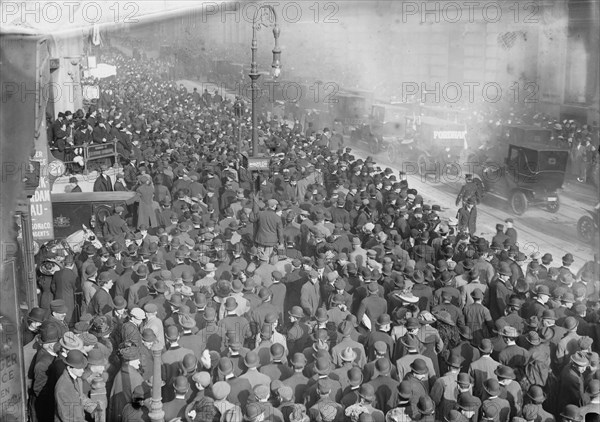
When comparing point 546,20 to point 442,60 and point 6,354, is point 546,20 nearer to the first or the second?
point 442,60

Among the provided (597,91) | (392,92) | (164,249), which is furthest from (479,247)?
(392,92)

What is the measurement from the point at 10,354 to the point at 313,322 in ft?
12.8

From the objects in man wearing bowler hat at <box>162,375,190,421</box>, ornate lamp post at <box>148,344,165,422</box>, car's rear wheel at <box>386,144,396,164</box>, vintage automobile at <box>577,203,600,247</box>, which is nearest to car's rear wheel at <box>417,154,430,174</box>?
car's rear wheel at <box>386,144,396,164</box>

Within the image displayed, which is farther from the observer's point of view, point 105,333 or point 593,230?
point 593,230

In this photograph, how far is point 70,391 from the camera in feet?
23.4

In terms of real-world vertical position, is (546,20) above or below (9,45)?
above

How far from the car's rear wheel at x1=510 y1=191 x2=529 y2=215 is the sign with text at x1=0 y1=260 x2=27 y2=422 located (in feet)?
52.5

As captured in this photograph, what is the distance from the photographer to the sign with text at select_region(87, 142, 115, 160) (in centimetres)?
2033

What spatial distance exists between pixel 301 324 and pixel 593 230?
1032 cm

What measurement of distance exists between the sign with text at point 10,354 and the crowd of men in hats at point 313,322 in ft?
1.16

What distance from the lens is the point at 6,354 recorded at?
22.5 feet

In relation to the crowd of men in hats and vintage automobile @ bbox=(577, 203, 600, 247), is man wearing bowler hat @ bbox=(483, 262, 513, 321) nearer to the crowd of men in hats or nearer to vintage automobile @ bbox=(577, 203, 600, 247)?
the crowd of men in hats

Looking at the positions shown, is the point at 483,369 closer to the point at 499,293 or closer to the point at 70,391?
the point at 499,293

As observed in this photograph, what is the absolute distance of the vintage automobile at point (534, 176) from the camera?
792 inches
